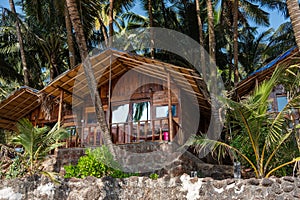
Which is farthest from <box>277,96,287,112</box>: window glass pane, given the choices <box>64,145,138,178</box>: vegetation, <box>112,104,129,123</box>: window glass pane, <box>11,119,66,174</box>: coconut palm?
<box>11,119,66,174</box>: coconut palm

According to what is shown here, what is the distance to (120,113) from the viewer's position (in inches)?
458

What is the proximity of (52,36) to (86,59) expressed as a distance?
856cm

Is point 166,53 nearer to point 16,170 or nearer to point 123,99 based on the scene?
point 123,99

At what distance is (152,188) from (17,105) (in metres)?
8.64

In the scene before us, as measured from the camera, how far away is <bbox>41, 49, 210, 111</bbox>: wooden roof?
956 centimetres

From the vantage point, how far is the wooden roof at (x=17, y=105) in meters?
11.5

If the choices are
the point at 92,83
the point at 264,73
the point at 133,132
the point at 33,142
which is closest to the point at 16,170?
the point at 33,142

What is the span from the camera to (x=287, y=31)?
16859mm

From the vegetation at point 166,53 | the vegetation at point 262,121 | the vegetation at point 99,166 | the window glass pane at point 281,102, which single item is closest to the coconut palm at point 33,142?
the vegetation at point 166,53

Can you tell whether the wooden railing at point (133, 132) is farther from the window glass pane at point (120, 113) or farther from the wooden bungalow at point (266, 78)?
the wooden bungalow at point (266, 78)

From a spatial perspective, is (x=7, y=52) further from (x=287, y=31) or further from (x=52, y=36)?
(x=287, y=31)

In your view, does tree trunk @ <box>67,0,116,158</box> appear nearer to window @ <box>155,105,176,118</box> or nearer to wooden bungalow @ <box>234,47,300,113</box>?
window @ <box>155,105,176,118</box>

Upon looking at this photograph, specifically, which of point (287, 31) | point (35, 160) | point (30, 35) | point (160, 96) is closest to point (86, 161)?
point (35, 160)

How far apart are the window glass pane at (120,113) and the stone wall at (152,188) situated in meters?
5.28
